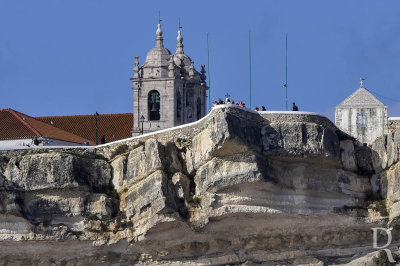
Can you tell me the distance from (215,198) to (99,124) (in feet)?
83.1

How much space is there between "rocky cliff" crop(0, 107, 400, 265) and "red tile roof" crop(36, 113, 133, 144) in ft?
59.5

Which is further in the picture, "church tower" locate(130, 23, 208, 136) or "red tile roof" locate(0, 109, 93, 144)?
"church tower" locate(130, 23, 208, 136)

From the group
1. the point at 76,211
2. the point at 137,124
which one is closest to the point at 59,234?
the point at 76,211

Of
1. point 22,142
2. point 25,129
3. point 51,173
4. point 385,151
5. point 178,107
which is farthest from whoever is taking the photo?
point 178,107

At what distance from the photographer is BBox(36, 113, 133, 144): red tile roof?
132 m

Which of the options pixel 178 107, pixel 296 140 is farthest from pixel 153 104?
pixel 296 140

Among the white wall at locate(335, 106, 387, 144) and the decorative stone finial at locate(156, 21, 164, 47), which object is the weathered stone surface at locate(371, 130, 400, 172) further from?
the decorative stone finial at locate(156, 21, 164, 47)

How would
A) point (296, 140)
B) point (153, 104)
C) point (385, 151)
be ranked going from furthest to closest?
1. point (153, 104)
2. point (385, 151)
3. point (296, 140)

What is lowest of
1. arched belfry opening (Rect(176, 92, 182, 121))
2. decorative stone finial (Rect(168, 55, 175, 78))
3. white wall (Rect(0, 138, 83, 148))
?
white wall (Rect(0, 138, 83, 148))

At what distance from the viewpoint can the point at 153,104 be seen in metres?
133

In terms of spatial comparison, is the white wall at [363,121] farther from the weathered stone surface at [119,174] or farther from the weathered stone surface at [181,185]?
the weathered stone surface at [119,174]

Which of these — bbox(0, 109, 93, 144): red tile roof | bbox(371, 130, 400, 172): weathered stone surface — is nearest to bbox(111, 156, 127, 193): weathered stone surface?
bbox(0, 109, 93, 144): red tile roof

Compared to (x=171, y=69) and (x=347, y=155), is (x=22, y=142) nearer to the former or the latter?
(x=171, y=69)

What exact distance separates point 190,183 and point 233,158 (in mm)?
2928
